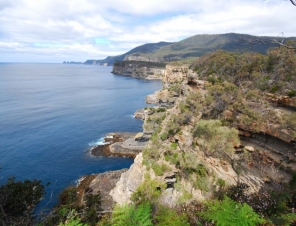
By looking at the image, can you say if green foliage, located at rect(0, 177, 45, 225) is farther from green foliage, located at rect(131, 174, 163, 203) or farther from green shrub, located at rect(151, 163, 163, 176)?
green shrub, located at rect(151, 163, 163, 176)

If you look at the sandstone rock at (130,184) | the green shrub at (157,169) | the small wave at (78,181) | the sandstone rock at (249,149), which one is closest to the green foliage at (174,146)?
the green shrub at (157,169)

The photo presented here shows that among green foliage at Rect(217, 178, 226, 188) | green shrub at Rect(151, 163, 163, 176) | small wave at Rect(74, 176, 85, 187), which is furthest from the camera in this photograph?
small wave at Rect(74, 176, 85, 187)

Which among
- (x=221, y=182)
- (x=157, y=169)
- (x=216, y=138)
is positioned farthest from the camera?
(x=157, y=169)

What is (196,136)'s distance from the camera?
968 inches

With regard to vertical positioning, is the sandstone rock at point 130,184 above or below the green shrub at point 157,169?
below

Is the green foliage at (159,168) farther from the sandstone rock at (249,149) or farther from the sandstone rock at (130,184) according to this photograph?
the sandstone rock at (249,149)

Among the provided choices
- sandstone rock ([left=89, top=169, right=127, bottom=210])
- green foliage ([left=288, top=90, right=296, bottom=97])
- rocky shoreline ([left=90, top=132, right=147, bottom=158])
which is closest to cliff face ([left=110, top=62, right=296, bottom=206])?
sandstone rock ([left=89, top=169, right=127, bottom=210])

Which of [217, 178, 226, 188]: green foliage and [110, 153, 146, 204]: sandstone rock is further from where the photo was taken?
[110, 153, 146, 204]: sandstone rock

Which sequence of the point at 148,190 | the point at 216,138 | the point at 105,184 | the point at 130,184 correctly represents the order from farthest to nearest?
the point at 105,184, the point at 130,184, the point at 148,190, the point at 216,138

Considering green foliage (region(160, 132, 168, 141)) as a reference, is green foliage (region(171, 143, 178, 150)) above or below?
below

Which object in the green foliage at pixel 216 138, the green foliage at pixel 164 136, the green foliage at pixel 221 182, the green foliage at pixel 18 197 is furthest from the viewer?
the green foliage at pixel 164 136

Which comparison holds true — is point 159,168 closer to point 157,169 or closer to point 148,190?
point 157,169

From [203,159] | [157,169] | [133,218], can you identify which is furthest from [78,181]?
[133,218]

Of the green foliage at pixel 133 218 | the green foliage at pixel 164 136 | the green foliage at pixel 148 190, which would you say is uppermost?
the green foliage at pixel 133 218
